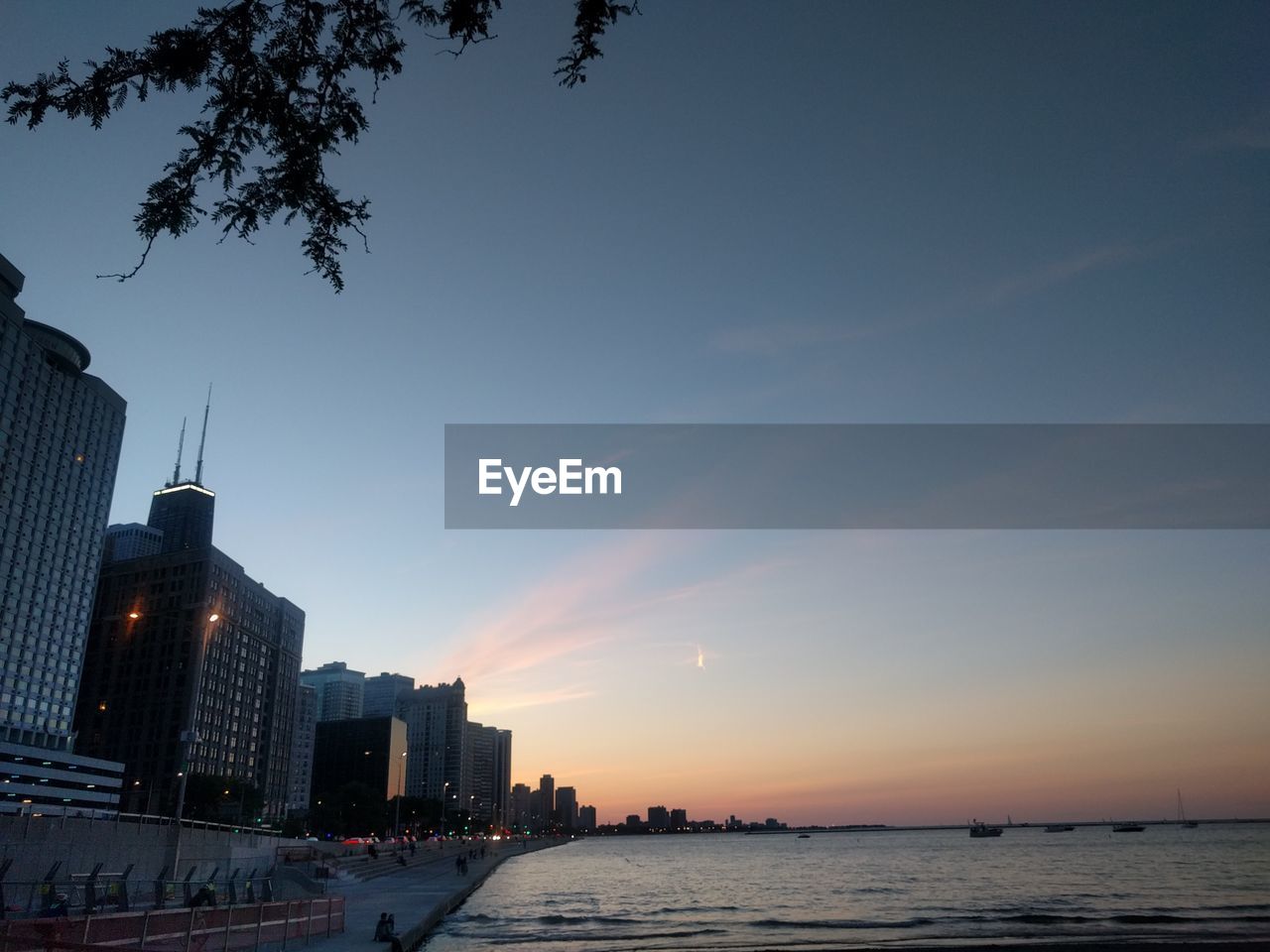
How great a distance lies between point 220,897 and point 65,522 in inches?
6135

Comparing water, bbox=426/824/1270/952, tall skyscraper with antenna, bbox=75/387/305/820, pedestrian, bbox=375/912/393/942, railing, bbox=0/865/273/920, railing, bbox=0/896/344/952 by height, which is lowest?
water, bbox=426/824/1270/952

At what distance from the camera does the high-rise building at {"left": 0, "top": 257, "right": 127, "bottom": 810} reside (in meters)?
143

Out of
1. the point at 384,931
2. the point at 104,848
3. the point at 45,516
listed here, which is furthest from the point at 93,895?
the point at 45,516

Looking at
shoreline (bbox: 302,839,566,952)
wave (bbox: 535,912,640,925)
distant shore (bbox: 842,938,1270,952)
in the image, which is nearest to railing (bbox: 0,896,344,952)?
shoreline (bbox: 302,839,566,952)

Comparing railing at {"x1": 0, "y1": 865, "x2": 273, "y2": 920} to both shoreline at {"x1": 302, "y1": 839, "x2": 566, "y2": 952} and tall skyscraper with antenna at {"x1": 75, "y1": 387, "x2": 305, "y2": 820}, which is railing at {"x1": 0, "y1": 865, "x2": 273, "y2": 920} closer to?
shoreline at {"x1": 302, "y1": 839, "x2": 566, "y2": 952}

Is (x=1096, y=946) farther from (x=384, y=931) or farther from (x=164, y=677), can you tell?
(x=164, y=677)

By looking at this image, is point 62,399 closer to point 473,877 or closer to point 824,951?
point 473,877

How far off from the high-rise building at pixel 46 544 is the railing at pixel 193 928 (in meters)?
135

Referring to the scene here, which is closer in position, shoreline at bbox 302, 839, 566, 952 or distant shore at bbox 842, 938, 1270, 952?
shoreline at bbox 302, 839, 566, 952

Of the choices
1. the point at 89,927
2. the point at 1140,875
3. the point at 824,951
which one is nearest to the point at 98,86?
the point at 89,927

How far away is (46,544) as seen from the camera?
15300 centimetres

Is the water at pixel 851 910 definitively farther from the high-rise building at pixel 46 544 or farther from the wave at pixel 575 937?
the high-rise building at pixel 46 544

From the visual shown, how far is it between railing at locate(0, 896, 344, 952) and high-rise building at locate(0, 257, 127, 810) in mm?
135489

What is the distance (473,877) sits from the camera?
84.8 m
